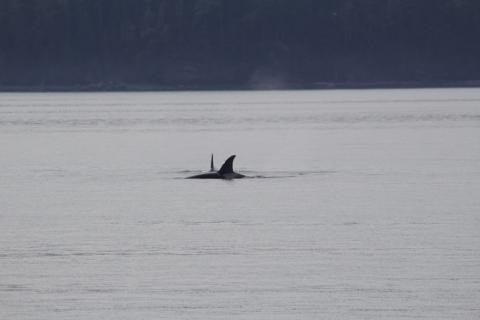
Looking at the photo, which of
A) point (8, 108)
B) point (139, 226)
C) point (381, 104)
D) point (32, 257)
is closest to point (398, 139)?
point (139, 226)

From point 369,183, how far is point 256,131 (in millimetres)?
46633

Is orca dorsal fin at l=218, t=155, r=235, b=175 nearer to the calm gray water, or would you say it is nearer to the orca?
the orca

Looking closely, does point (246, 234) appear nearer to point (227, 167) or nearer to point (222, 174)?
point (227, 167)

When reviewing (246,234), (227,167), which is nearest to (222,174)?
(227,167)

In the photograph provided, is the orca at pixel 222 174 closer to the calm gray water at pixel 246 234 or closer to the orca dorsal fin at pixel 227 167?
the orca dorsal fin at pixel 227 167

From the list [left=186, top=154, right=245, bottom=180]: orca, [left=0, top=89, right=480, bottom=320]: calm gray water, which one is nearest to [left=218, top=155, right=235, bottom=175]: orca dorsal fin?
[left=186, top=154, right=245, bottom=180]: orca

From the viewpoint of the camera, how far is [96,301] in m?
25.0

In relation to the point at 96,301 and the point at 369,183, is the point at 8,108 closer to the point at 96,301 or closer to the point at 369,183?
the point at 369,183

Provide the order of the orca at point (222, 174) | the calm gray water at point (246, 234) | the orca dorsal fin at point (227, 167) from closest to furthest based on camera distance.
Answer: the calm gray water at point (246, 234), the orca dorsal fin at point (227, 167), the orca at point (222, 174)

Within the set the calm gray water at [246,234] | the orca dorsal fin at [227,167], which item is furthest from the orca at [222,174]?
the calm gray water at [246,234]

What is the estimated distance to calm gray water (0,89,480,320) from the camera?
24844mm

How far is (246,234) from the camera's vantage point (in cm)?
3278

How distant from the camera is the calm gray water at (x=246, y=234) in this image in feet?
81.5

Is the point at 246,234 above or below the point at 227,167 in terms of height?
below
